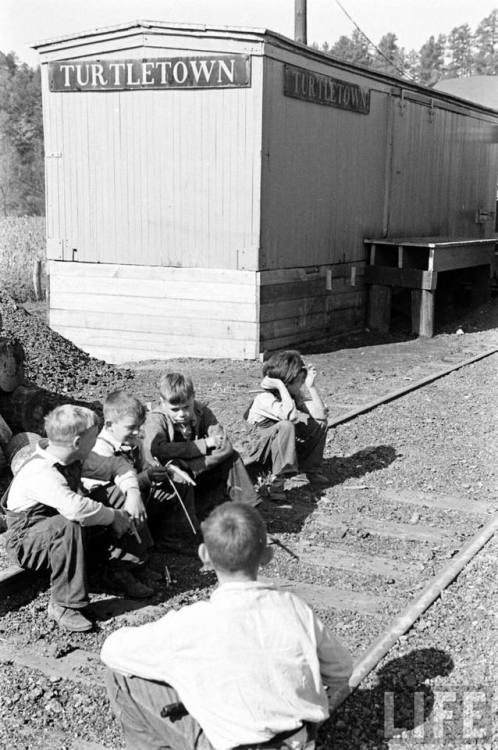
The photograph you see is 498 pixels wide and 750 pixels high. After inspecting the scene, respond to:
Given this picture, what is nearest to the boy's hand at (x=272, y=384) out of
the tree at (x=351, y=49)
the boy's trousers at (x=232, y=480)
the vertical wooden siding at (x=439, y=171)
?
the boy's trousers at (x=232, y=480)

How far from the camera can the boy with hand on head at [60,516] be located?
4305 mm

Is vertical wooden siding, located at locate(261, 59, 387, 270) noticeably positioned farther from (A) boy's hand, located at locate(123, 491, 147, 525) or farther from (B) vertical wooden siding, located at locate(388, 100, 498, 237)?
(A) boy's hand, located at locate(123, 491, 147, 525)

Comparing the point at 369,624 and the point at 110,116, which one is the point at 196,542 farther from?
the point at 110,116

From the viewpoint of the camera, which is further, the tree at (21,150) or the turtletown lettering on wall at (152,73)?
the tree at (21,150)

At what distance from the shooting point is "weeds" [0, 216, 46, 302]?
1977 centimetres

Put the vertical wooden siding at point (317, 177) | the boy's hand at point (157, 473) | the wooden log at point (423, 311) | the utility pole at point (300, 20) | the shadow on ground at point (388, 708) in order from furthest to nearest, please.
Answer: the utility pole at point (300, 20) < the wooden log at point (423, 311) < the vertical wooden siding at point (317, 177) < the boy's hand at point (157, 473) < the shadow on ground at point (388, 708)

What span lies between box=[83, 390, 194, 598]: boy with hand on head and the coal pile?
4890 millimetres

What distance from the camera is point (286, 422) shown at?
6.40 meters

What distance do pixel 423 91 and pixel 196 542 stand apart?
13302mm

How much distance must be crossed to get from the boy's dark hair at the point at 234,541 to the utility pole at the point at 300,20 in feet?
62.1

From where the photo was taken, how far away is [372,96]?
14656mm

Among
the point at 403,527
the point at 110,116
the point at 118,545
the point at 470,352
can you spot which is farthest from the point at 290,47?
the point at 118,545

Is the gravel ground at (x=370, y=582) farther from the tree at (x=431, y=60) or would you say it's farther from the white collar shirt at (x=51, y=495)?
the tree at (x=431, y=60)

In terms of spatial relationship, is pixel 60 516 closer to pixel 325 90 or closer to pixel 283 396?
pixel 283 396
